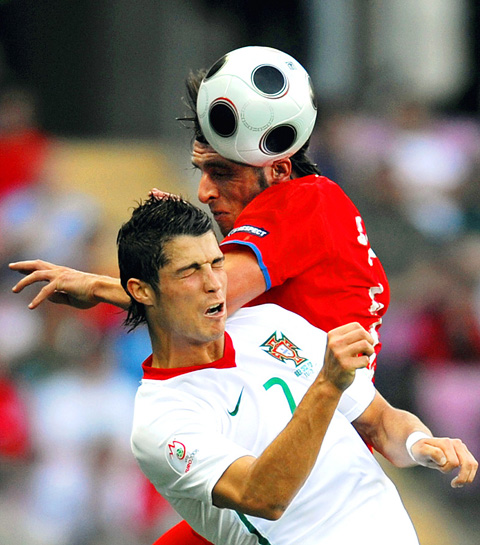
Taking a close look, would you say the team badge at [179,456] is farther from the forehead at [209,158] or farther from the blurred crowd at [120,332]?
the blurred crowd at [120,332]

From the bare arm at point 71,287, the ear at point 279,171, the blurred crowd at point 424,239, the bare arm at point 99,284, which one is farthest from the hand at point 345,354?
the blurred crowd at point 424,239

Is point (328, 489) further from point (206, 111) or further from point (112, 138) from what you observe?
point (112, 138)

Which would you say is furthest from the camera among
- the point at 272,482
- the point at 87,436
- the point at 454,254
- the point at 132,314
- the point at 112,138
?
the point at 112,138

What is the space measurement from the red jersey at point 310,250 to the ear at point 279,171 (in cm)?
9

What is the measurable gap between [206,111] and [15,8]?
844 cm

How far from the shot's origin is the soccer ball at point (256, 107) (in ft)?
13.2

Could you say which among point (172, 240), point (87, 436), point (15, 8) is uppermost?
point (172, 240)

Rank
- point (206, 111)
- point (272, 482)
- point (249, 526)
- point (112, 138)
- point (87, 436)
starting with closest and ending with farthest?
point (272, 482) < point (249, 526) < point (206, 111) < point (87, 436) < point (112, 138)

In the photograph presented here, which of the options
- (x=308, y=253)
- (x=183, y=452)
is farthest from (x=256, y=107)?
(x=183, y=452)

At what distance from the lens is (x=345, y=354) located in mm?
3076

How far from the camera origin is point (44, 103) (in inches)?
469

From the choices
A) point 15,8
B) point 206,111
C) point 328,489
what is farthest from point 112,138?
Answer: point 328,489

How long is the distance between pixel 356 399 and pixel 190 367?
640 millimetres

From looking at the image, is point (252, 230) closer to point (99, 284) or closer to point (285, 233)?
point (285, 233)
